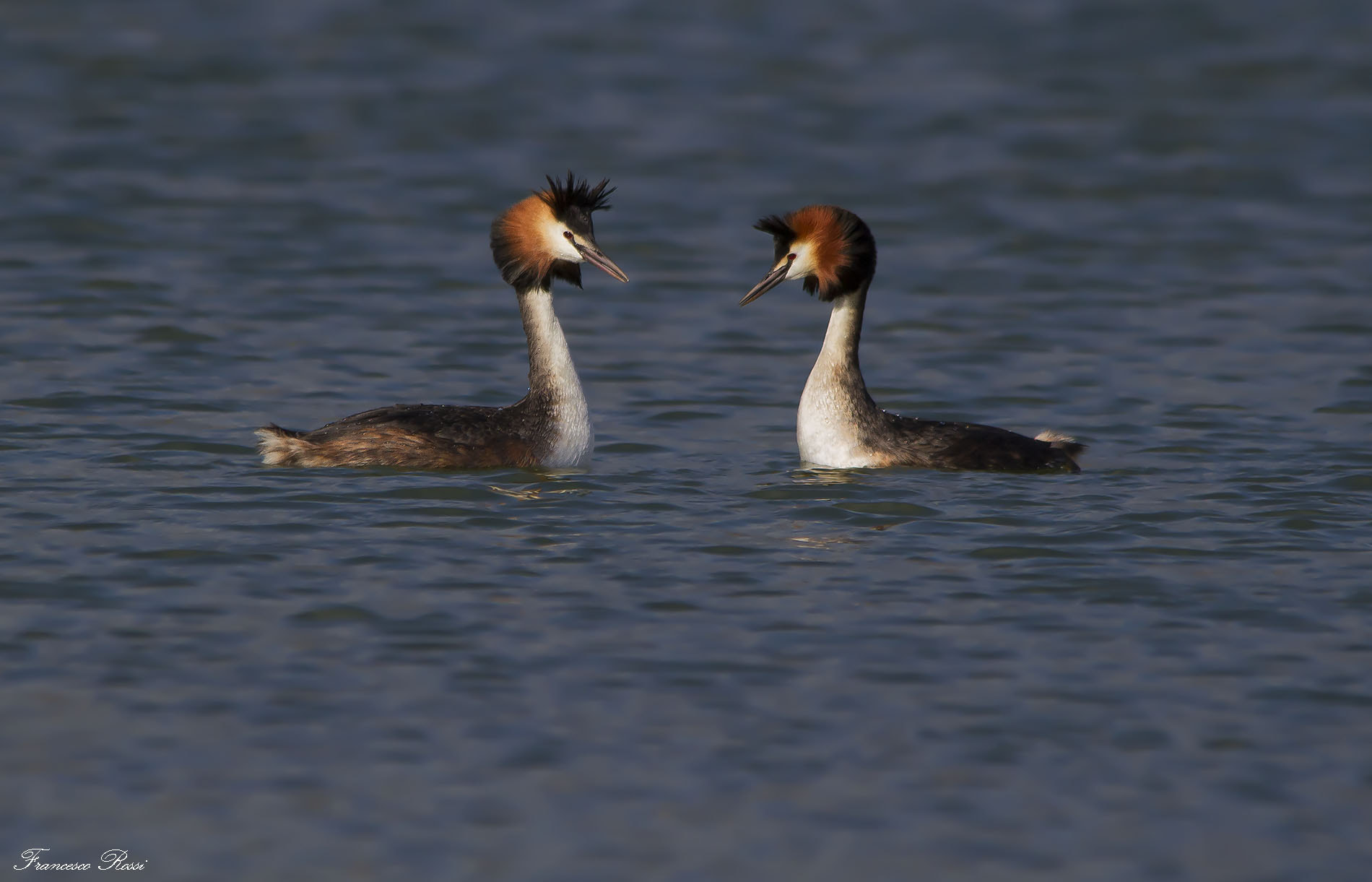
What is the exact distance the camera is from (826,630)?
929cm

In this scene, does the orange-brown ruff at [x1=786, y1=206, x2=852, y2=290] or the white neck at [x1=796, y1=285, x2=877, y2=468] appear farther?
the orange-brown ruff at [x1=786, y1=206, x2=852, y2=290]

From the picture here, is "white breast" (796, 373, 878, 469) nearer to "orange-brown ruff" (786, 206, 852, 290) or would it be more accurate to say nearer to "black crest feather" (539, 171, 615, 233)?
"orange-brown ruff" (786, 206, 852, 290)

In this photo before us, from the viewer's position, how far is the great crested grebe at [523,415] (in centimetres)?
1202

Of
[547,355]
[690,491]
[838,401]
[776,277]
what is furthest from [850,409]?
[547,355]

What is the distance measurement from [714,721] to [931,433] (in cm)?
474

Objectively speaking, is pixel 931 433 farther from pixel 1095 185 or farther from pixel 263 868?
pixel 1095 185

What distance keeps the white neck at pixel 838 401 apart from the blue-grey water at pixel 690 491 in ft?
1.18

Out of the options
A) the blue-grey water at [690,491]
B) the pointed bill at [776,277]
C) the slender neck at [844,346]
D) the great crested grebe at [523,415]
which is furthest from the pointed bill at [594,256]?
the slender neck at [844,346]

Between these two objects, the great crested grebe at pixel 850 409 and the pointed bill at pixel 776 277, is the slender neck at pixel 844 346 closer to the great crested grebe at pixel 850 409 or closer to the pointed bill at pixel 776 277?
the great crested grebe at pixel 850 409

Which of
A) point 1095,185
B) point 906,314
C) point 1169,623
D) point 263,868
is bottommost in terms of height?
point 263,868

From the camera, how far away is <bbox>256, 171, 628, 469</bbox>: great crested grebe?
12.0 metres

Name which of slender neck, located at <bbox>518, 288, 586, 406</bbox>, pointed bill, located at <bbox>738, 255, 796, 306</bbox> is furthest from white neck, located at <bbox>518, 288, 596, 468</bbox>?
pointed bill, located at <bbox>738, 255, 796, 306</bbox>

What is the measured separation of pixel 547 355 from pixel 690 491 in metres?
1.57

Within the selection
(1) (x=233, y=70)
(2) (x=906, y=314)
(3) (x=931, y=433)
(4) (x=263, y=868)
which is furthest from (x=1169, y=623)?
(1) (x=233, y=70)
